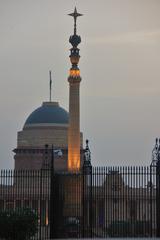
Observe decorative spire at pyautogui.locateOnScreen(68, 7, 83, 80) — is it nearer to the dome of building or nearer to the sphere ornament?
the sphere ornament

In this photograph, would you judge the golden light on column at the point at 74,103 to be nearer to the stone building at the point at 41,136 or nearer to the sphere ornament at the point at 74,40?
the sphere ornament at the point at 74,40

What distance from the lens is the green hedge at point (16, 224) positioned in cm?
2355

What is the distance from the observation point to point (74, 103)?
55656mm

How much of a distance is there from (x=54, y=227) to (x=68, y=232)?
1.52 metres

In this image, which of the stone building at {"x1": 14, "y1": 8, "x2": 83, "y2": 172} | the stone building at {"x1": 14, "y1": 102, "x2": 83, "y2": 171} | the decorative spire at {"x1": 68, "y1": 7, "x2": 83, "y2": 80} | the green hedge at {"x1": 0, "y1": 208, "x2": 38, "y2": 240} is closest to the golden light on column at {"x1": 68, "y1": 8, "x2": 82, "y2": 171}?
the decorative spire at {"x1": 68, "y1": 7, "x2": 83, "y2": 80}

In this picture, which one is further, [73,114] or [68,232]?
[73,114]

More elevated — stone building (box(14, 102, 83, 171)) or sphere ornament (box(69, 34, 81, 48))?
sphere ornament (box(69, 34, 81, 48))

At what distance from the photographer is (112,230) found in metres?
30.4

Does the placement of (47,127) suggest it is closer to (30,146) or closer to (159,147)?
(30,146)

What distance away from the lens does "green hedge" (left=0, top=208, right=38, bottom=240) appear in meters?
23.5

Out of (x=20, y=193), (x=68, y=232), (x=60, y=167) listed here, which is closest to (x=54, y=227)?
(x=68, y=232)

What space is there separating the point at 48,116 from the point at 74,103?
23386 millimetres

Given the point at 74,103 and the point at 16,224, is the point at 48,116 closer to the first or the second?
the point at 74,103

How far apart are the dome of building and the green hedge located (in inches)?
2120
